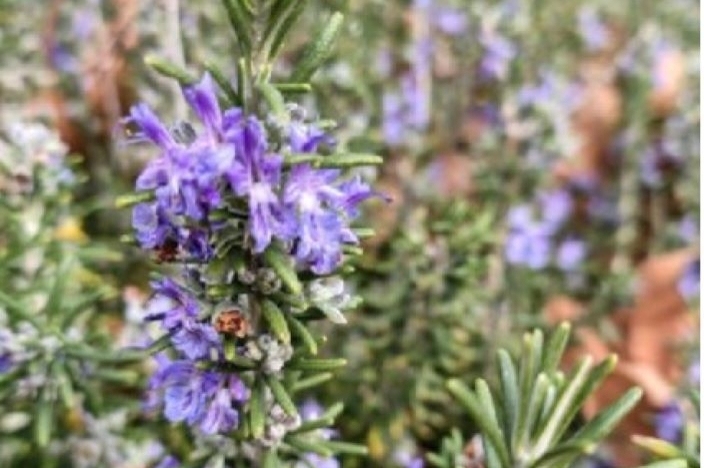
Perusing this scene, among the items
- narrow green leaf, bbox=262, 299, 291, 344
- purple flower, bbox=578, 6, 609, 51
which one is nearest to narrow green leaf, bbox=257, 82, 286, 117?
narrow green leaf, bbox=262, 299, 291, 344

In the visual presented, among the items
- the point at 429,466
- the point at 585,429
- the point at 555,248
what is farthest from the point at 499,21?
the point at 585,429

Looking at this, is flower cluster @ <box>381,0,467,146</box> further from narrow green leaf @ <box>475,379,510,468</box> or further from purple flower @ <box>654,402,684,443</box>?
narrow green leaf @ <box>475,379,510,468</box>

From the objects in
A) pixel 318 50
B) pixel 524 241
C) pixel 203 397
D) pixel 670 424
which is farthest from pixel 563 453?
pixel 524 241

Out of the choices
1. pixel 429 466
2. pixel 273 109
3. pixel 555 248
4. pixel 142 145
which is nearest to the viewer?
pixel 273 109

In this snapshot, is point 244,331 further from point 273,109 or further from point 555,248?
point 555,248

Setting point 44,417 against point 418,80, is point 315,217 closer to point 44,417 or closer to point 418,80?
point 44,417

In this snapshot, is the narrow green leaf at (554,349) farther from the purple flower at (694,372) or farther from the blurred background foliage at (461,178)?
the purple flower at (694,372)

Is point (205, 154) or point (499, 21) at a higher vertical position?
point (499, 21)

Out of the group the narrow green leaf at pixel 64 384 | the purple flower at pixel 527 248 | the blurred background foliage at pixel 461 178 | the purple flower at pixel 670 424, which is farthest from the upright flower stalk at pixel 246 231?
the purple flower at pixel 527 248
